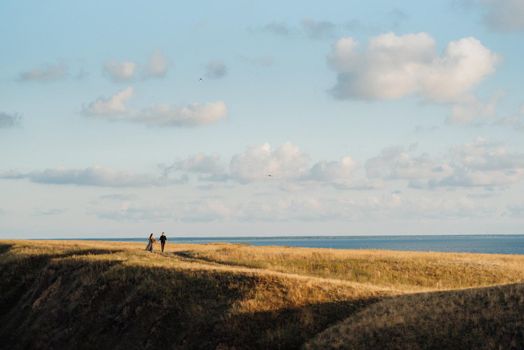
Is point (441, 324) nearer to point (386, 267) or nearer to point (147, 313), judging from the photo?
point (147, 313)

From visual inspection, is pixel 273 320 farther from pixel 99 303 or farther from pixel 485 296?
pixel 99 303

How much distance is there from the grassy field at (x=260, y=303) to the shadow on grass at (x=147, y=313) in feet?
0.30

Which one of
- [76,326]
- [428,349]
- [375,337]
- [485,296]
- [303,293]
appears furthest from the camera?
[76,326]

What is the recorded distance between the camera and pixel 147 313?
123ft

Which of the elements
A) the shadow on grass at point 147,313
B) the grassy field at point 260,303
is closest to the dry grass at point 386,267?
the grassy field at point 260,303

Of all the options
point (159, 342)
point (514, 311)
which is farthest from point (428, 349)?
point (159, 342)

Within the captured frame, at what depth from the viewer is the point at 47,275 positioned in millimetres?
53125

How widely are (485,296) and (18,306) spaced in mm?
41098

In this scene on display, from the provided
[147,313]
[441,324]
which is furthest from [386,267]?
[441,324]

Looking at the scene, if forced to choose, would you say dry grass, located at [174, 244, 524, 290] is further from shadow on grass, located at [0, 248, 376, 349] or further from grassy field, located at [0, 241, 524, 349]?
shadow on grass, located at [0, 248, 376, 349]

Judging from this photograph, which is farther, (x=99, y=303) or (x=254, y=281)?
(x=99, y=303)

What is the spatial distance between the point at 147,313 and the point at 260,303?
8254mm

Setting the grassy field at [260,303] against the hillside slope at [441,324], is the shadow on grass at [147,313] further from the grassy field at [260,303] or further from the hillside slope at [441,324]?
the hillside slope at [441,324]

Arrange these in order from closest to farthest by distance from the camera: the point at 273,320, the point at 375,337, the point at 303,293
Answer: the point at 375,337, the point at 273,320, the point at 303,293
